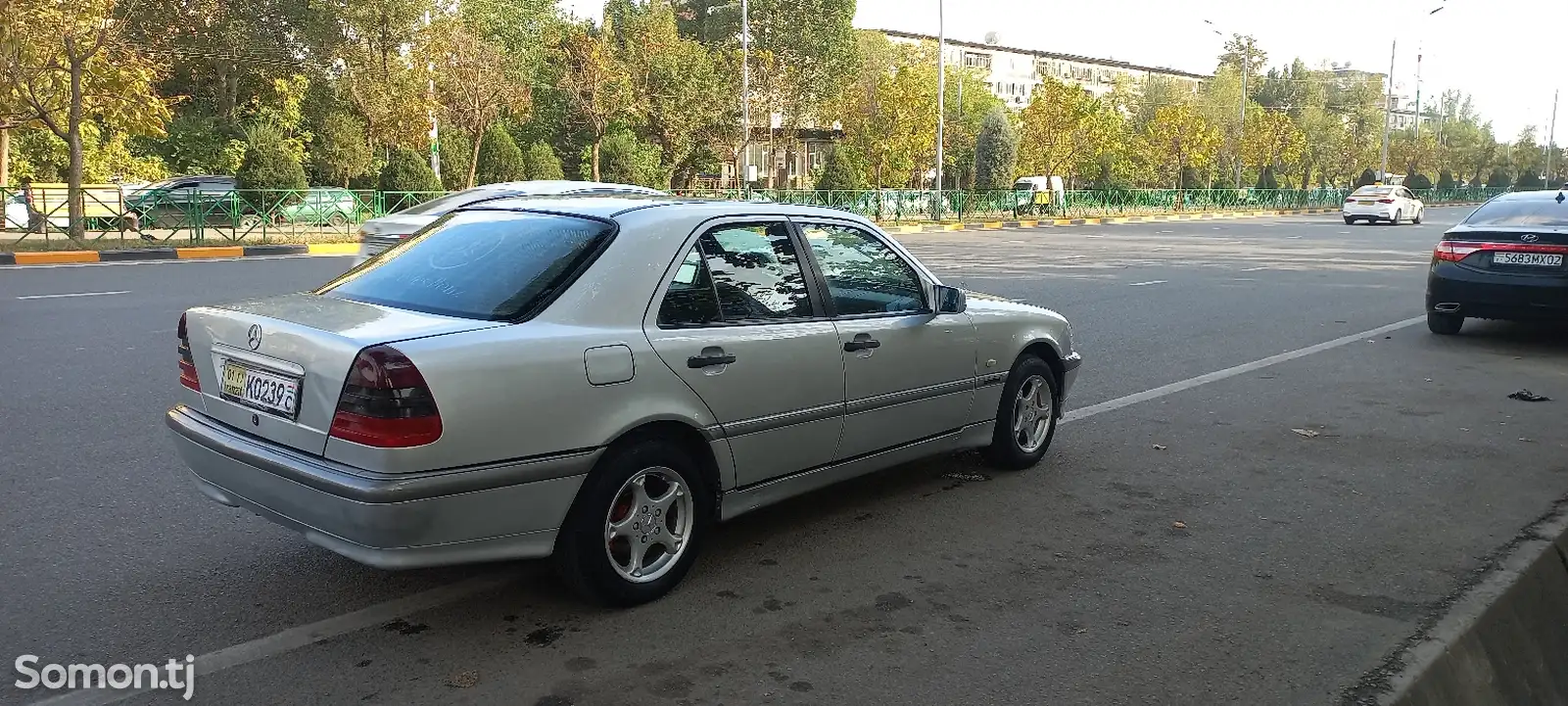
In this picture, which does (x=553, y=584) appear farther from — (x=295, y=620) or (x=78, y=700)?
(x=78, y=700)

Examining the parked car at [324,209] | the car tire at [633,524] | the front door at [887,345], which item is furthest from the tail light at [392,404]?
the parked car at [324,209]

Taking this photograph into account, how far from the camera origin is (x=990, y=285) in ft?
50.7

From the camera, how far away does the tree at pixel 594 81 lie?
1515 inches

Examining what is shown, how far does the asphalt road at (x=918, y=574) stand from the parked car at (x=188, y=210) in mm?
15038

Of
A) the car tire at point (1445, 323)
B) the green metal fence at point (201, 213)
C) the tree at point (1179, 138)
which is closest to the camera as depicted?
the car tire at point (1445, 323)

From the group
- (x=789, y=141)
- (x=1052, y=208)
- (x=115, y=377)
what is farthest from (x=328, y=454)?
(x=789, y=141)

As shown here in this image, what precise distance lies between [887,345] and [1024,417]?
138 centimetres

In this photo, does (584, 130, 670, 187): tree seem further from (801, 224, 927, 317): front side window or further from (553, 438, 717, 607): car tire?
(553, 438, 717, 607): car tire

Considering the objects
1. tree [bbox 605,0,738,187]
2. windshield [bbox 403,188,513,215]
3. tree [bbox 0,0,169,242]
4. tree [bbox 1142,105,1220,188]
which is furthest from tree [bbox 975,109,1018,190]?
windshield [bbox 403,188,513,215]

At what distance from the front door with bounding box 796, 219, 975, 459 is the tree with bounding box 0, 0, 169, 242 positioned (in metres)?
20.6

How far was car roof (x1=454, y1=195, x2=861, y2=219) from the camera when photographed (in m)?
4.41

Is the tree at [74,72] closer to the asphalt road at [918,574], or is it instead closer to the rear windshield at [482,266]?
the asphalt road at [918,574]

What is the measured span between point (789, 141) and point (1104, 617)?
46.6 metres

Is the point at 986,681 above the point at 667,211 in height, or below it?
below
